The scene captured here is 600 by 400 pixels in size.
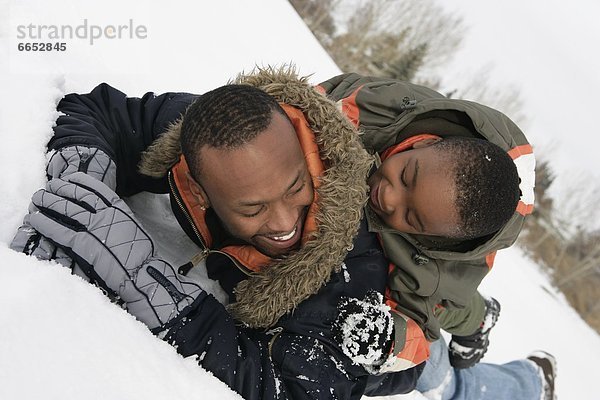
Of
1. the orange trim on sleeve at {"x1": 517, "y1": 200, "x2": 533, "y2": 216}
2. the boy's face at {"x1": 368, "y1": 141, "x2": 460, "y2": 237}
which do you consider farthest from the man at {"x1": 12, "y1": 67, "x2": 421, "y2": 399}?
the orange trim on sleeve at {"x1": 517, "y1": 200, "x2": 533, "y2": 216}

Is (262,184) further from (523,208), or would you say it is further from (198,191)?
(523,208)

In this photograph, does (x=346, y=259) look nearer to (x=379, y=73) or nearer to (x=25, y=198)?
(x=25, y=198)

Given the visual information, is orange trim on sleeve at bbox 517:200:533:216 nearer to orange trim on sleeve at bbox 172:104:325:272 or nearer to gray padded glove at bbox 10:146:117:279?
orange trim on sleeve at bbox 172:104:325:272

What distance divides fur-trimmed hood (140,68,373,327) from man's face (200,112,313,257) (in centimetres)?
6

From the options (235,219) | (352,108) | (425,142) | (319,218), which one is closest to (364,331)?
(319,218)

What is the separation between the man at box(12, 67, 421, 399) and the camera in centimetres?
86

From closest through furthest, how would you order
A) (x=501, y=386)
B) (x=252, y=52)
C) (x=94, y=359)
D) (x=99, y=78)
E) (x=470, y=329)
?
(x=94, y=359) → (x=99, y=78) → (x=470, y=329) → (x=501, y=386) → (x=252, y=52)

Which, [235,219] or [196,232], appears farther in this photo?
[196,232]

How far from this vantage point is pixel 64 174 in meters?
0.95

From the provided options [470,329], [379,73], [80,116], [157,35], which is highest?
[80,116]

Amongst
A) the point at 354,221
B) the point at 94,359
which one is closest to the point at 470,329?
the point at 354,221

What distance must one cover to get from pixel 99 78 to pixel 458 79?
14509 mm

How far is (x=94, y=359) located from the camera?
0.62 metres

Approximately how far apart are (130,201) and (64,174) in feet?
1.00
